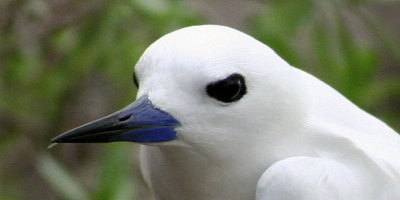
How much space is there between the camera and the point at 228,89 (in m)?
1.82

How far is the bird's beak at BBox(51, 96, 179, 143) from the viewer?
72.2 inches

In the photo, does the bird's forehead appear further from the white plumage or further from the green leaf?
the green leaf

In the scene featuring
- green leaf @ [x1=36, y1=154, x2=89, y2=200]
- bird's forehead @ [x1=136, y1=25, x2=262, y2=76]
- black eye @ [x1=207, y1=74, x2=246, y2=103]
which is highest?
bird's forehead @ [x1=136, y1=25, x2=262, y2=76]

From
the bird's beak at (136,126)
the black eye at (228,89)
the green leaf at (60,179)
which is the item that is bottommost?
the green leaf at (60,179)

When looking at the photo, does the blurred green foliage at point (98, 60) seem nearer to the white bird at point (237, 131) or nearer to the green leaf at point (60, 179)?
the green leaf at point (60, 179)

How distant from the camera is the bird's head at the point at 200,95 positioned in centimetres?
182

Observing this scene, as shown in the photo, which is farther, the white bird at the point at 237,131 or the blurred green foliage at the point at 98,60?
the blurred green foliage at the point at 98,60

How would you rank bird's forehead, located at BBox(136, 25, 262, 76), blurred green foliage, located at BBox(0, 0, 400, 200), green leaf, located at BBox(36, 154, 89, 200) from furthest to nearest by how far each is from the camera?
green leaf, located at BBox(36, 154, 89, 200) < blurred green foliage, located at BBox(0, 0, 400, 200) < bird's forehead, located at BBox(136, 25, 262, 76)

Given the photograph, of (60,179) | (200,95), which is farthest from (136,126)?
(60,179)

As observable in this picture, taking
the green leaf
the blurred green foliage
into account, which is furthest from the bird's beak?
the green leaf

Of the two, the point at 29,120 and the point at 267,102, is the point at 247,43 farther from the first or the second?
the point at 29,120

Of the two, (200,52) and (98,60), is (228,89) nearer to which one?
(200,52)

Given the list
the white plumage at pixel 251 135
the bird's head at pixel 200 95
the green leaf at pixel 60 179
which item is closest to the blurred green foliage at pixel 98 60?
the green leaf at pixel 60 179

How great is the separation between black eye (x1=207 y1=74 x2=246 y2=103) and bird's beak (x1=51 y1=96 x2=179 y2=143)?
9 centimetres
